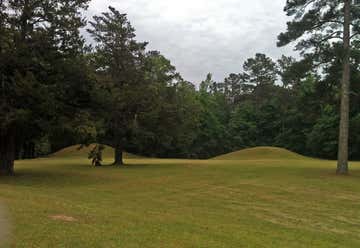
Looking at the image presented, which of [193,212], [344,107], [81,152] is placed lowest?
[193,212]

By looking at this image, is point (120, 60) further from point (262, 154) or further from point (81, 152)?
point (81, 152)

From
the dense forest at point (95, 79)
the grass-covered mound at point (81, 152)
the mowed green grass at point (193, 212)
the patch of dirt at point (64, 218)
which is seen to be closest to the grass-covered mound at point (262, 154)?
the dense forest at point (95, 79)

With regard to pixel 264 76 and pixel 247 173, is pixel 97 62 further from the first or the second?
pixel 264 76

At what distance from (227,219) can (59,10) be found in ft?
59.7

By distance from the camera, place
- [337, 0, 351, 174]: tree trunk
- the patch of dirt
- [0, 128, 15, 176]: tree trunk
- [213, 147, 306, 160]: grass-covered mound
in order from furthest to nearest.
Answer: [213, 147, 306, 160]: grass-covered mound < [337, 0, 351, 174]: tree trunk < [0, 128, 15, 176]: tree trunk < the patch of dirt

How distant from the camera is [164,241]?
828 centimetres

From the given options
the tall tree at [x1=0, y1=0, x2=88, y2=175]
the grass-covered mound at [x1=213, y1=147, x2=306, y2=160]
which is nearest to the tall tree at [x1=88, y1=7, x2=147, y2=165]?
the tall tree at [x1=0, y1=0, x2=88, y2=175]

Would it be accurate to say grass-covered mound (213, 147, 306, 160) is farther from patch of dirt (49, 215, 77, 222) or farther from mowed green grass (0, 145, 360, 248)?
patch of dirt (49, 215, 77, 222)

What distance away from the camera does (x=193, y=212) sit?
45.1ft

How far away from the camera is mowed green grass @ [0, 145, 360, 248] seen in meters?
8.38

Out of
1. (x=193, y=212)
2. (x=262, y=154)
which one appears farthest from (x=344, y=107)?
(x=262, y=154)

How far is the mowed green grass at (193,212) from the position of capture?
838 centimetres

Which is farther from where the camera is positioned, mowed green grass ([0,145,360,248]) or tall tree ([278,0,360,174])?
tall tree ([278,0,360,174])

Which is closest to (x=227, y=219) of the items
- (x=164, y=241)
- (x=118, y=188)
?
(x=164, y=241)
